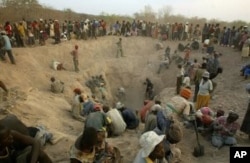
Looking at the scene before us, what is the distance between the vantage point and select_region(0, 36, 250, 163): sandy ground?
7727 millimetres

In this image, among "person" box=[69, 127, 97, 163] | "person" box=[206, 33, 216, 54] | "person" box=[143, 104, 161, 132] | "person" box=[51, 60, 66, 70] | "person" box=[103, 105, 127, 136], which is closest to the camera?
"person" box=[69, 127, 97, 163]

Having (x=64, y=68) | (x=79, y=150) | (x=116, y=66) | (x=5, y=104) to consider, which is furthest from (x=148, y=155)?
(x=116, y=66)

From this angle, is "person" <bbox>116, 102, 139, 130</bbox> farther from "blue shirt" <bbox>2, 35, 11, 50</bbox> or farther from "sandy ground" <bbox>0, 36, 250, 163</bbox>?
"blue shirt" <bbox>2, 35, 11, 50</bbox>

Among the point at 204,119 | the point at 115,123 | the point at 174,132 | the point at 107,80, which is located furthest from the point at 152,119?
the point at 107,80

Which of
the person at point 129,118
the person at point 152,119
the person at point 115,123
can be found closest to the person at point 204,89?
the person at point 129,118

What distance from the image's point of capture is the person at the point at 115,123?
817 cm

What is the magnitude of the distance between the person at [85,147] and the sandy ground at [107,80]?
91.2 inches

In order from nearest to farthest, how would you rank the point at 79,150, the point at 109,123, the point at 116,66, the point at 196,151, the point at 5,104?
the point at 79,150, the point at 196,151, the point at 109,123, the point at 5,104, the point at 116,66

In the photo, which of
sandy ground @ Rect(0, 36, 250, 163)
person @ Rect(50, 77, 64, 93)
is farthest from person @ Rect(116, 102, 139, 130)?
person @ Rect(50, 77, 64, 93)

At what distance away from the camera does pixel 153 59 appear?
22.8 meters

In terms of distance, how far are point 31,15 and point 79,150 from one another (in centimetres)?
2243

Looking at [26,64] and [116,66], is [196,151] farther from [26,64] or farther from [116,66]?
[116,66]

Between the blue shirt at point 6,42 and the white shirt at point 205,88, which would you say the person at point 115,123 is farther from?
the blue shirt at point 6,42

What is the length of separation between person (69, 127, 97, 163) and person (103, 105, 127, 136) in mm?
3646
